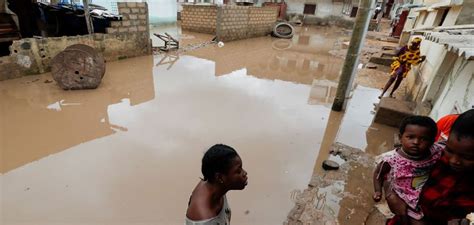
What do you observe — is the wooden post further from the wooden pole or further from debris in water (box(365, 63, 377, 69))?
debris in water (box(365, 63, 377, 69))

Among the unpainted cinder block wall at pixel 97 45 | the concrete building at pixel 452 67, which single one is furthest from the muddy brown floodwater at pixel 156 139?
the concrete building at pixel 452 67

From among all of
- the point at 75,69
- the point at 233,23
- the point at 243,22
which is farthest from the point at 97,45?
the point at 243,22

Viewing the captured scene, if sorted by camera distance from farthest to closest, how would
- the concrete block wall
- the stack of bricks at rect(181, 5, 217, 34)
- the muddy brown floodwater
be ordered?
the stack of bricks at rect(181, 5, 217, 34) < the concrete block wall < the muddy brown floodwater

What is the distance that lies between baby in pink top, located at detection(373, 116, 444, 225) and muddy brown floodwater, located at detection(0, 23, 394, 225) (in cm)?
132

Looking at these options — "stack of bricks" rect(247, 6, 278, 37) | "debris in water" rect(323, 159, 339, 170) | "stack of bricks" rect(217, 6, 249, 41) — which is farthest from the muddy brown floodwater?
"stack of bricks" rect(247, 6, 278, 37)

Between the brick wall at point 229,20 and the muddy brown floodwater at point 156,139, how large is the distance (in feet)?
19.5

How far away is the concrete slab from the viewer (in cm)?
452

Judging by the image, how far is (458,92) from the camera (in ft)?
10.3

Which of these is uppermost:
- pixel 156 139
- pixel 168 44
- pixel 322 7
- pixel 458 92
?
pixel 322 7

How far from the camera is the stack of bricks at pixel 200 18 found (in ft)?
47.3

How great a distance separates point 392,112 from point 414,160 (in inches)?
135

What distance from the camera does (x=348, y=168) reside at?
11.4ft

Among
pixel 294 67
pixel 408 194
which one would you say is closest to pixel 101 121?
pixel 408 194

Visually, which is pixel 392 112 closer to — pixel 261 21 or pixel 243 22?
pixel 243 22
